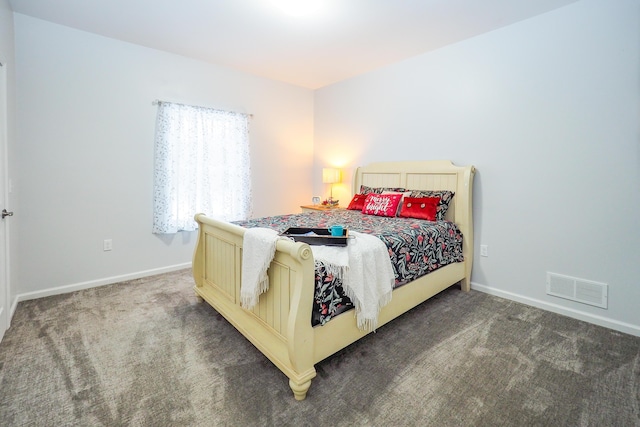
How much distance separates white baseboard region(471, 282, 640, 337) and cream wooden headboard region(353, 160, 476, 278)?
310 millimetres

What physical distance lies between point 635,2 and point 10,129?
4.80 m

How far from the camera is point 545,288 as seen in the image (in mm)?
2713

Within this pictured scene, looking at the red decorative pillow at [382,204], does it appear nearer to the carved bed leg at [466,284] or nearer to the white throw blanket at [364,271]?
the carved bed leg at [466,284]

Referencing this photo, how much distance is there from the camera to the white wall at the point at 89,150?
9.11 feet

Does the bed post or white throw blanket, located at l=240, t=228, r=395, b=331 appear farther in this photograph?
the bed post

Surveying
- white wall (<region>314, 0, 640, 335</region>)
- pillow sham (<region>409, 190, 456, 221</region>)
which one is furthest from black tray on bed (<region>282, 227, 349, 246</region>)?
white wall (<region>314, 0, 640, 335</region>)

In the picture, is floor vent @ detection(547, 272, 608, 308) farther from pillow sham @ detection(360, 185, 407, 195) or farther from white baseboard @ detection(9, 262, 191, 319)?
white baseboard @ detection(9, 262, 191, 319)

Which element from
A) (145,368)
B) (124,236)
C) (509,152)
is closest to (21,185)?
(124,236)

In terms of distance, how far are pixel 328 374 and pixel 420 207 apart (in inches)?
73.3

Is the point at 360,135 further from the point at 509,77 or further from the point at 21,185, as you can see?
the point at 21,185

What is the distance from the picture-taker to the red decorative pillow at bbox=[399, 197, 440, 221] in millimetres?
3000

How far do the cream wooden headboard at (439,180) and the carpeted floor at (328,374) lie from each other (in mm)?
890

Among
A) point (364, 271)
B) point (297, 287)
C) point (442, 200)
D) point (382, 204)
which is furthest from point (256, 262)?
point (442, 200)

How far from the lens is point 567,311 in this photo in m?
2.59
